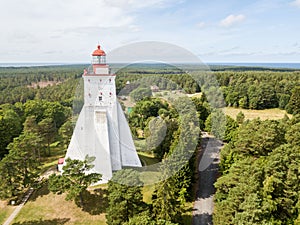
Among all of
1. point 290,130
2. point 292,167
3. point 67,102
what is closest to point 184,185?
point 292,167

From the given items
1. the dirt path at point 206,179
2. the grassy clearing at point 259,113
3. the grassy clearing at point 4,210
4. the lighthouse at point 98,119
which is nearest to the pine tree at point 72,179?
the lighthouse at point 98,119

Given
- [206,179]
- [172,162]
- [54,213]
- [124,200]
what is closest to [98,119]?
[172,162]

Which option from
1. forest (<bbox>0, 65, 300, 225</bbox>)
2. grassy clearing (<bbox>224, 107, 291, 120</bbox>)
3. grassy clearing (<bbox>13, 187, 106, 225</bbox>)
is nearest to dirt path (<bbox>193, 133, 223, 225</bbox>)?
forest (<bbox>0, 65, 300, 225</bbox>)

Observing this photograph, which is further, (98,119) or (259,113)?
(259,113)

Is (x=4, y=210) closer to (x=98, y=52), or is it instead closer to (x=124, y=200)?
(x=124, y=200)

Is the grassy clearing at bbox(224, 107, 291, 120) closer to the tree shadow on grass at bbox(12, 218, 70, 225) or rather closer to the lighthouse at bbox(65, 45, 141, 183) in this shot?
the lighthouse at bbox(65, 45, 141, 183)

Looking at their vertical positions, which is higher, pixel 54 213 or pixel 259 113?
pixel 259 113

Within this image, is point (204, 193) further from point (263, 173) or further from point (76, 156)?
point (76, 156)
